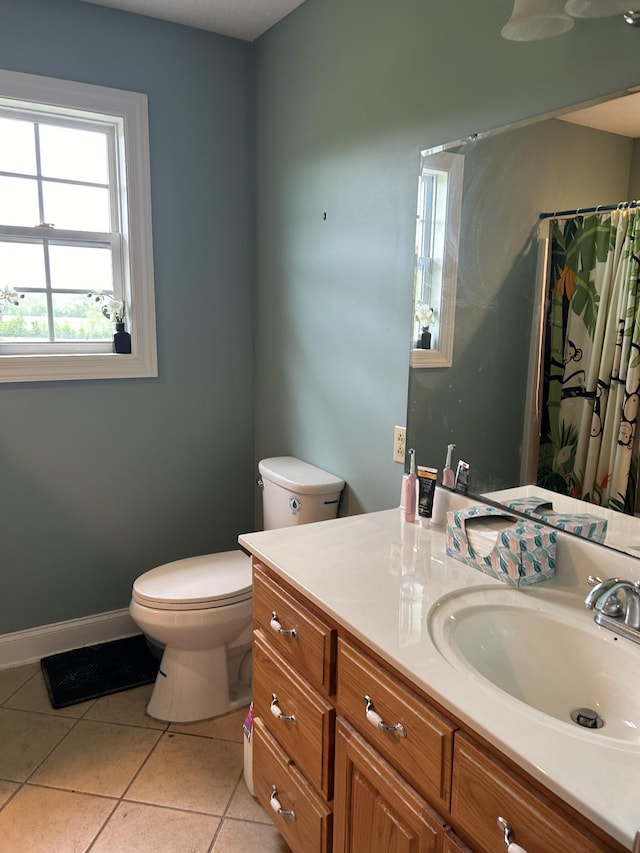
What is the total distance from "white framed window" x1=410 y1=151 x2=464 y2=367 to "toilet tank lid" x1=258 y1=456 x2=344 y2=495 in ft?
1.89

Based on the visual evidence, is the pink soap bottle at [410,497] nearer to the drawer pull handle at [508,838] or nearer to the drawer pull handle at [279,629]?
the drawer pull handle at [279,629]

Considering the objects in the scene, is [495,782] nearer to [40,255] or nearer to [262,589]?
[262,589]

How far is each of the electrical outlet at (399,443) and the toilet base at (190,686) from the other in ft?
3.17

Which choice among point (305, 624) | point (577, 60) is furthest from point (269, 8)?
point (305, 624)

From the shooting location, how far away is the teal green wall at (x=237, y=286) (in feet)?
6.22

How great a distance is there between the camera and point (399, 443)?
192 centimetres

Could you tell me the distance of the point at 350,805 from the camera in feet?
4.16

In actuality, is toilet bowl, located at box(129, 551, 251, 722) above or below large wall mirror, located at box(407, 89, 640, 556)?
below

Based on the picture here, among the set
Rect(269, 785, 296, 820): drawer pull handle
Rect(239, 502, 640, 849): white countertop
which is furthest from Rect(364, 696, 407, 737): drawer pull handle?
Rect(269, 785, 296, 820): drawer pull handle

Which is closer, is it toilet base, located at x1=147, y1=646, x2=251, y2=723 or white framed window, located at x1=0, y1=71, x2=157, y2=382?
toilet base, located at x1=147, y1=646, x2=251, y2=723

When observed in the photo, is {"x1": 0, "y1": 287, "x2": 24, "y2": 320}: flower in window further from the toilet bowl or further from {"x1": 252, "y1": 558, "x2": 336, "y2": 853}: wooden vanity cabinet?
{"x1": 252, "y1": 558, "x2": 336, "y2": 853}: wooden vanity cabinet

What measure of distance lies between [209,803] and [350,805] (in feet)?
2.64

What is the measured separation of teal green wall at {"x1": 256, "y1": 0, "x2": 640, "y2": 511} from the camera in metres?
1.50

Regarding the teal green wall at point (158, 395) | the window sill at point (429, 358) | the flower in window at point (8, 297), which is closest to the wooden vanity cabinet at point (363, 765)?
the window sill at point (429, 358)
